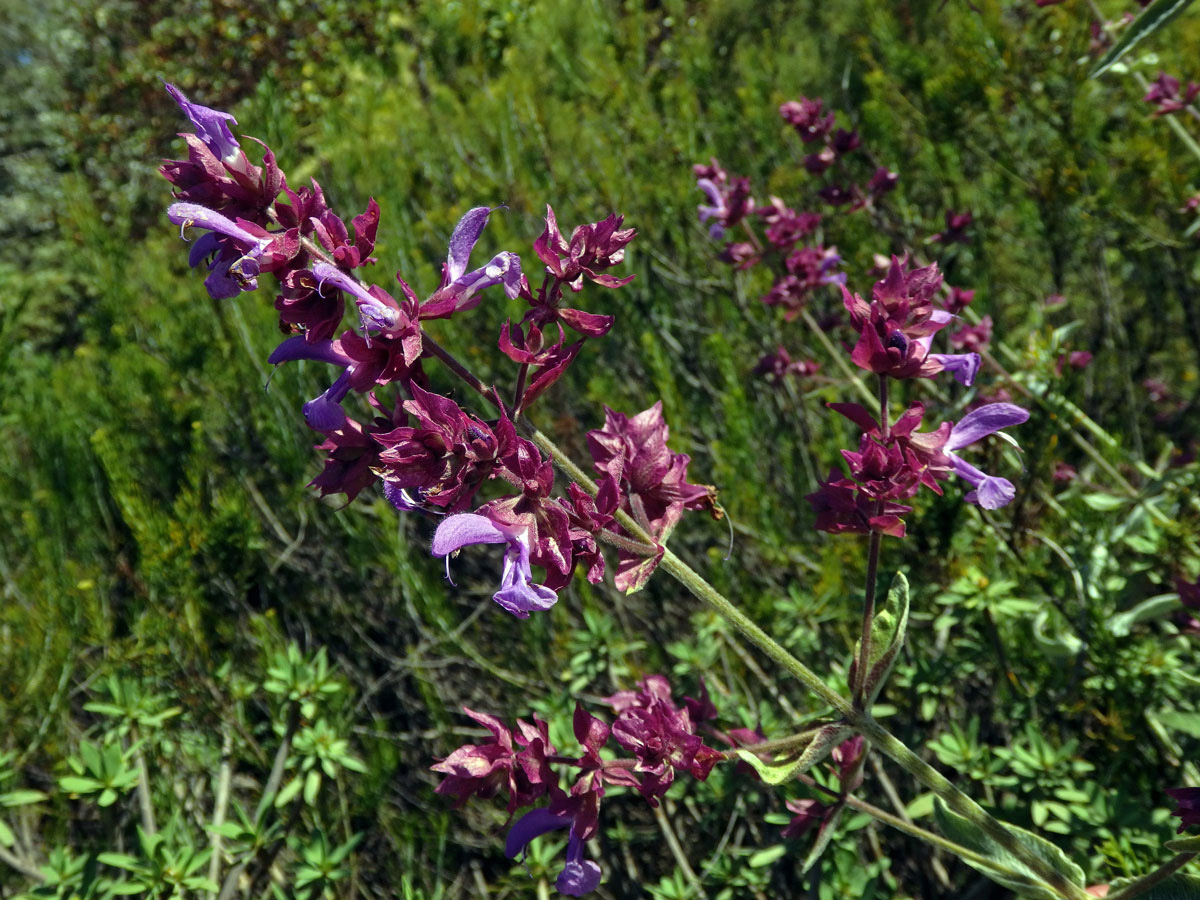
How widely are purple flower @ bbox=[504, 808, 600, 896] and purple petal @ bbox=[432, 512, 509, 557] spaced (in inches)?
17.0

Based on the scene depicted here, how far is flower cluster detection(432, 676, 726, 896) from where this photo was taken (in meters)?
1.06

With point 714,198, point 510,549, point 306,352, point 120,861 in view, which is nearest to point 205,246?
point 306,352

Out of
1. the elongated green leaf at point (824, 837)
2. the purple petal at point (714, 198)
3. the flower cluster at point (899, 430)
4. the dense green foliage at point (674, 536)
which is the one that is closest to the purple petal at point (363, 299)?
the flower cluster at point (899, 430)

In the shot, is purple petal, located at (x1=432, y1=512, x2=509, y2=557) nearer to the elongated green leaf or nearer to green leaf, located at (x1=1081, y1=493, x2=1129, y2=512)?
the elongated green leaf

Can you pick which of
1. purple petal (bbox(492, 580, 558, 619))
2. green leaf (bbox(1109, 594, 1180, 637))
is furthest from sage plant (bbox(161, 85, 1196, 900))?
green leaf (bbox(1109, 594, 1180, 637))

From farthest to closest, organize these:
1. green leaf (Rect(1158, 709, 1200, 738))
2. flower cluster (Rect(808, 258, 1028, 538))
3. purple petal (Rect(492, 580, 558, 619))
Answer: green leaf (Rect(1158, 709, 1200, 738))
flower cluster (Rect(808, 258, 1028, 538))
purple petal (Rect(492, 580, 558, 619))

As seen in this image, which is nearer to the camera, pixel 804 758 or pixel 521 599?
pixel 521 599

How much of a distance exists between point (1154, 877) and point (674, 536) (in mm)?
1480

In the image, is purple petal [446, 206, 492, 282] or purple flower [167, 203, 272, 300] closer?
purple flower [167, 203, 272, 300]

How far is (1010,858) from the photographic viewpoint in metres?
1.07

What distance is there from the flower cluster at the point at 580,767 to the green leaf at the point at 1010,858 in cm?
30

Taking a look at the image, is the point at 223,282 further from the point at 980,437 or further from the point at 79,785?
the point at 79,785

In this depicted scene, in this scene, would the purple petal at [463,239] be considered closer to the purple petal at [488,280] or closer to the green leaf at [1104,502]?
the purple petal at [488,280]

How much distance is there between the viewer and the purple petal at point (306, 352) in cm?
95
